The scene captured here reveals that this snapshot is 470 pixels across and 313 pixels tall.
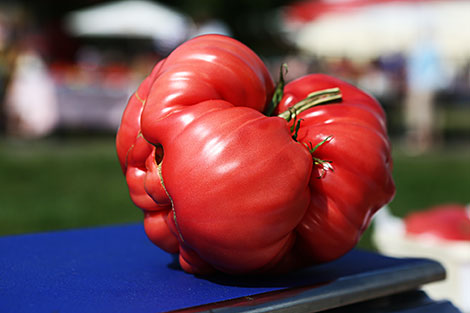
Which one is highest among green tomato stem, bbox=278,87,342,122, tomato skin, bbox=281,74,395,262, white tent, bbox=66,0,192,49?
green tomato stem, bbox=278,87,342,122

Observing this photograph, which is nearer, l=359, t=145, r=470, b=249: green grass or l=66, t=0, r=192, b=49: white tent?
l=359, t=145, r=470, b=249: green grass

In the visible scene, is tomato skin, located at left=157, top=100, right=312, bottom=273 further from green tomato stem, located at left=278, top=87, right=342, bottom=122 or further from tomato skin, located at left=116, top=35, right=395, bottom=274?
green tomato stem, located at left=278, top=87, right=342, bottom=122

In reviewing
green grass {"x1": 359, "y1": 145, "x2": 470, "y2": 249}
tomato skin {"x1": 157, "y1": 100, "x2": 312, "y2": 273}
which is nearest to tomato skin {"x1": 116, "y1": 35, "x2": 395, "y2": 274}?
tomato skin {"x1": 157, "y1": 100, "x2": 312, "y2": 273}

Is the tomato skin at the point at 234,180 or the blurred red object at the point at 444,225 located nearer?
the tomato skin at the point at 234,180

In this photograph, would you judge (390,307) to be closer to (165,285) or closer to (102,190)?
(165,285)

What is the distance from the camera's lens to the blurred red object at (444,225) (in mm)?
2457

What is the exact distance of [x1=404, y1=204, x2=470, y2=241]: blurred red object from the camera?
96.7 inches

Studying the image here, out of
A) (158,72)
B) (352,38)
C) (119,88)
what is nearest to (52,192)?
(158,72)

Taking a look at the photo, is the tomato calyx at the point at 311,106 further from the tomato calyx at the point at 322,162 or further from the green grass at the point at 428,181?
the green grass at the point at 428,181

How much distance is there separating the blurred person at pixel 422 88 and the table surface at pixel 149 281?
901 cm

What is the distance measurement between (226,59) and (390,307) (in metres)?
0.67

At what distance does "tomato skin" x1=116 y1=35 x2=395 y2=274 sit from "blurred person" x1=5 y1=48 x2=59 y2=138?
10402 mm

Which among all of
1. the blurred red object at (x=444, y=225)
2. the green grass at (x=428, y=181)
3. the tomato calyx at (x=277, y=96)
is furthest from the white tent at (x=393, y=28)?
the tomato calyx at (x=277, y=96)

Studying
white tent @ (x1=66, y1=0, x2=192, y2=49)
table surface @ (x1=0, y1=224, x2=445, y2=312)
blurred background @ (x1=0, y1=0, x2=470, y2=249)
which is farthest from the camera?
white tent @ (x1=66, y1=0, x2=192, y2=49)
